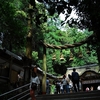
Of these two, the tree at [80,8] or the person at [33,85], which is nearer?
the tree at [80,8]

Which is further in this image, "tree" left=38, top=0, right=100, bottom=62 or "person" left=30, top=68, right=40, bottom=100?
"person" left=30, top=68, right=40, bottom=100

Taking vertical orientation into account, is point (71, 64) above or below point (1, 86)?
above

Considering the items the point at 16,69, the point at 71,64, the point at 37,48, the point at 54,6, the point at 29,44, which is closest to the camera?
the point at 54,6

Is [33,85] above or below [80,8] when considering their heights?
below

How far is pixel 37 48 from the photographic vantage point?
29.5 m

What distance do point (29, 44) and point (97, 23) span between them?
709 cm

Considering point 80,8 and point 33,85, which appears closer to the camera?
point 80,8

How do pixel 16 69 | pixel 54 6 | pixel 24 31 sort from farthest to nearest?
pixel 16 69
pixel 24 31
pixel 54 6

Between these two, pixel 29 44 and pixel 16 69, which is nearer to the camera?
pixel 29 44

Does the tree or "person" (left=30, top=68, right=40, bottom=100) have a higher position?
the tree

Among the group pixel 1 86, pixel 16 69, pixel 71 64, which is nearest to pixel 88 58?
pixel 71 64

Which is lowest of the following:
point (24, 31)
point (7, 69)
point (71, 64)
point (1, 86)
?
point (1, 86)

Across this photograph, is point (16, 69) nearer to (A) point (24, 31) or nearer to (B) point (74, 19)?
(A) point (24, 31)

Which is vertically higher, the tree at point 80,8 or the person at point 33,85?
the tree at point 80,8
